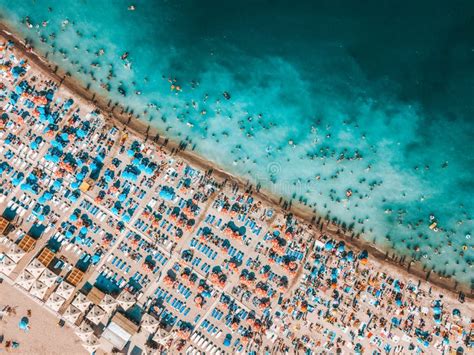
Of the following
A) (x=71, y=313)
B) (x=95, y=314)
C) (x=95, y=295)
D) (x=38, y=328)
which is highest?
(x=95, y=295)

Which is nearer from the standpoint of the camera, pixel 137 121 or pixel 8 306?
pixel 8 306

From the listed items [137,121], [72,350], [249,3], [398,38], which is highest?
[398,38]

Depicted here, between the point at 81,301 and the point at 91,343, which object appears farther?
the point at 81,301

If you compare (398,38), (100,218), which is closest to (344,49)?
(398,38)

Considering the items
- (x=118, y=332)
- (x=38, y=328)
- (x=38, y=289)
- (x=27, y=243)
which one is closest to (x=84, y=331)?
(x=118, y=332)

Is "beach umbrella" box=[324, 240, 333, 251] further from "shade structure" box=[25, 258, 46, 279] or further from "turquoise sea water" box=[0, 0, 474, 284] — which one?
"shade structure" box=[25, 258, 46, 279]

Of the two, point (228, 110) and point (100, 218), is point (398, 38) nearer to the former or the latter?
point (228, 110)

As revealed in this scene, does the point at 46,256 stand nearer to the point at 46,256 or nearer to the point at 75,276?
the point at 46,256

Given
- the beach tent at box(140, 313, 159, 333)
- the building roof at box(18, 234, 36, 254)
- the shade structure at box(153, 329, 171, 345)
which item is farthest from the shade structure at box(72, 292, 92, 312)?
the shade structure at box(153, 329, 171, 345)
